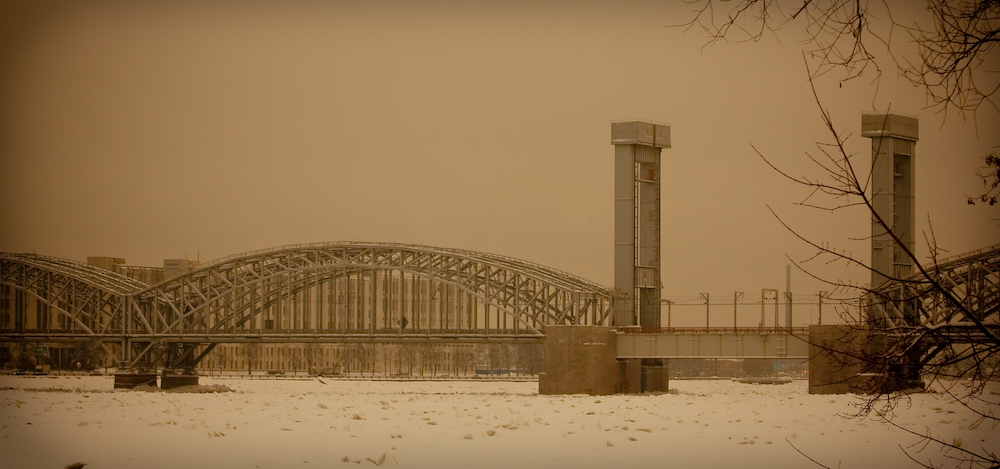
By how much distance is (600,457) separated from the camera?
29.2m

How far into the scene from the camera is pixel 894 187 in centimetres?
6412

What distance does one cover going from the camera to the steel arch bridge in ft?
246

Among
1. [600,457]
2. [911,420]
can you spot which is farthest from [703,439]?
[911,420]

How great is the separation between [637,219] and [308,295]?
27582 mm

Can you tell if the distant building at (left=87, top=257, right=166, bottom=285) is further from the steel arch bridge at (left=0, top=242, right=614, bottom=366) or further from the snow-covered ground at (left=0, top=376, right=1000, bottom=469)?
the snow-covered ground at (left=0, top=376, right=1000, bottom=469)

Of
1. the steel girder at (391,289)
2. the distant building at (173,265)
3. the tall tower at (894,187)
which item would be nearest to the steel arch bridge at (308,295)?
the steel girder at (391,289)

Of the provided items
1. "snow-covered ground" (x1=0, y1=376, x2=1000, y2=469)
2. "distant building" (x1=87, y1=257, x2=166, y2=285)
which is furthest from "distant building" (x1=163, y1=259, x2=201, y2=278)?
"snow-covered ground" (x1=0, y1=376, x2=1000, y2=469)

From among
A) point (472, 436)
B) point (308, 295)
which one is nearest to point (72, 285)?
point (308, 295)

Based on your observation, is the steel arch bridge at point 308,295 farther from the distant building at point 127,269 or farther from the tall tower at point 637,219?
the distant building at point 127,269

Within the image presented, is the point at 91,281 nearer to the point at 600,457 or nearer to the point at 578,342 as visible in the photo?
the point at 578,342

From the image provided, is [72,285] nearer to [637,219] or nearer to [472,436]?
[637,219]

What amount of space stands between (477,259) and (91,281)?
30824 mm

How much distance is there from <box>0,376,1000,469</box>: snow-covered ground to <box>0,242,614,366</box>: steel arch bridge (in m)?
25.0

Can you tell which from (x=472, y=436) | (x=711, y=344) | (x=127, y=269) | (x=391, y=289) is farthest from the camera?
(x=127, y=269)
